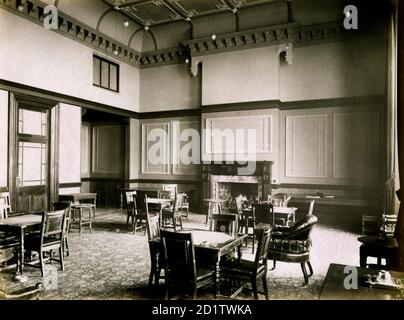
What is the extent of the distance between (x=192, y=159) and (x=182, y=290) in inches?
261

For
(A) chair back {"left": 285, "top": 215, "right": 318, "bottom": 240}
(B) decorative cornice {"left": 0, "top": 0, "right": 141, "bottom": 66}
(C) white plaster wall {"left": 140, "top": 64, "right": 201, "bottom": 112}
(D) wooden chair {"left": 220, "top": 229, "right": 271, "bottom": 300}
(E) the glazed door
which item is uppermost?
(B) decorative cornice {"left": 0, "top": 0, "right": 141, "bottom": 66}

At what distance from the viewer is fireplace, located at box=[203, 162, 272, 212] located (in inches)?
342

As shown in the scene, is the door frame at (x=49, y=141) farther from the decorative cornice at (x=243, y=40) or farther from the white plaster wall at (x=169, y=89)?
the decorative cornice at (x=243, y=40)

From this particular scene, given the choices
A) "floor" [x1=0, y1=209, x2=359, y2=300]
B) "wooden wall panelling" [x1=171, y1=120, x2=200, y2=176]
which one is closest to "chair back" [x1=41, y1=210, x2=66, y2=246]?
"floor" [x1=0, y1=209, x2=359, y2=300]

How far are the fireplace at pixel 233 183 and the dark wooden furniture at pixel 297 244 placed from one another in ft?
13.2

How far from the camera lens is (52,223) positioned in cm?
424

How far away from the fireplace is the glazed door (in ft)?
14.3

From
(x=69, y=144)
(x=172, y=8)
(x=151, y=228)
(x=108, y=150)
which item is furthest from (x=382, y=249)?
(x=108, y=150)

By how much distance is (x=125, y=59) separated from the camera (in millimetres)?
10227

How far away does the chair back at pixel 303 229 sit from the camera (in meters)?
4.04

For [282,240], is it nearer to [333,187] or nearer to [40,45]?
[333,187]

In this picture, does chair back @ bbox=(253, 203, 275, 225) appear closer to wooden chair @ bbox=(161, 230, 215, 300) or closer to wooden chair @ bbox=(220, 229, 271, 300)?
wooden chair @ bbox=(220, 229, 271, 300)

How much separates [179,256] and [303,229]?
6.06 feet
